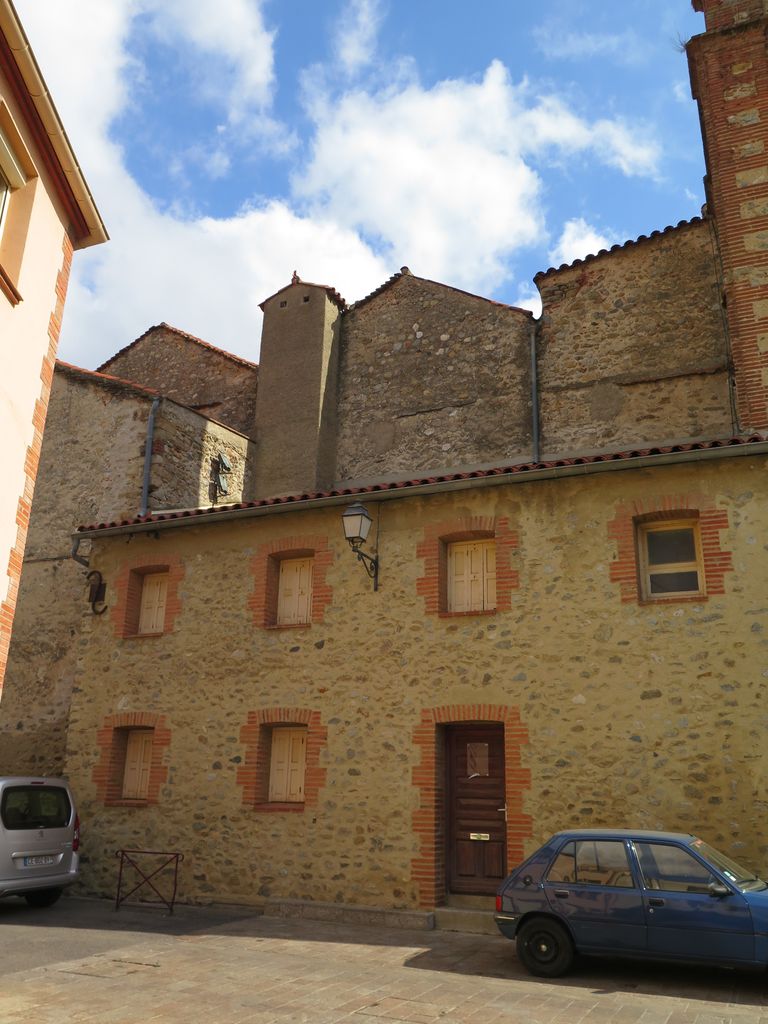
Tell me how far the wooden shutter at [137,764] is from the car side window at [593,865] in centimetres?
690

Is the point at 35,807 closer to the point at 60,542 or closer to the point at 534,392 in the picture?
→ the point at 60,542

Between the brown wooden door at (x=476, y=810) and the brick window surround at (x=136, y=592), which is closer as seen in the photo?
the brown wooden door at (x=476, y=810)

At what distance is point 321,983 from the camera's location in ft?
23.1

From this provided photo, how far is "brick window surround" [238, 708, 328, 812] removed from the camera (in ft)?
36.3

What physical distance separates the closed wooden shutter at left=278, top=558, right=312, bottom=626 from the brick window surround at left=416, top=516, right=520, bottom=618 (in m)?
1.83

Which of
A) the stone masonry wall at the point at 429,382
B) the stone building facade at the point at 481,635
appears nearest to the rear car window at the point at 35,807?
the stone building facade at the point at 481,635

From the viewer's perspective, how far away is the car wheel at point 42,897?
1102 centimetres

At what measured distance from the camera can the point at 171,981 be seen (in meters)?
7.12

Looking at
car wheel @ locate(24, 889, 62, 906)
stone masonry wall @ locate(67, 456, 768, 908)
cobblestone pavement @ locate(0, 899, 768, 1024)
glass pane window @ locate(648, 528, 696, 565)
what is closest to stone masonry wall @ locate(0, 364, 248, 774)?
stone masonry wall @ locate(67, 456, 768, 908)

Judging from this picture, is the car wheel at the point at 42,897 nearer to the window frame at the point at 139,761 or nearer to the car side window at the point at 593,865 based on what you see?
the window frame at the point at 139,761

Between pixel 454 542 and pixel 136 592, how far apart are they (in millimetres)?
5291

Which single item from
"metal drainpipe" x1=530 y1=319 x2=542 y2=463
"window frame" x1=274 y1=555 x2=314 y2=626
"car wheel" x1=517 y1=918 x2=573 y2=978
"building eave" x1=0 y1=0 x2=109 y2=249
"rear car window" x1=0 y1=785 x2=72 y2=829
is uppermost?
"metal drainpipe" x1=530 y1=319 x2=542 y2=463

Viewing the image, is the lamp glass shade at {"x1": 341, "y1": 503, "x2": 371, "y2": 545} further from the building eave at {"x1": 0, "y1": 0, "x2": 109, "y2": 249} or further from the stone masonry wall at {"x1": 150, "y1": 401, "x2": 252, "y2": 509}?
the stone masonry wall at {"x1": 150, "y1": 401, "x2": 252, "y2": 509}

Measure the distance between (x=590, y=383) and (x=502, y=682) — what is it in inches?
304
